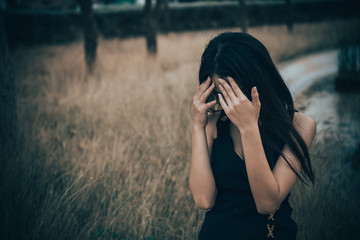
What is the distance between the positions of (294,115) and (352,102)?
13.5 ft

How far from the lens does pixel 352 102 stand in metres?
4.46

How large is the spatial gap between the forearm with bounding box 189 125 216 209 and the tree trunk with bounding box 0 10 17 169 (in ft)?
6.24

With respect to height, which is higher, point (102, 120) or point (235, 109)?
point (235, 109)

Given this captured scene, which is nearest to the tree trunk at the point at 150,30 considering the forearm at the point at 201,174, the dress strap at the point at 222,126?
the dress strap at the point at 222,126

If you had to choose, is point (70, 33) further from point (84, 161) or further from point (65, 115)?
point (84, 161)

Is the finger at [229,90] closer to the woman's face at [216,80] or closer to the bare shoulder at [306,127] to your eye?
the woman's face at [216,80]

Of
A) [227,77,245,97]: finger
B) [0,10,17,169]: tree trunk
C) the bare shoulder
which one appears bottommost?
[0,10,17,169]: tree trunk

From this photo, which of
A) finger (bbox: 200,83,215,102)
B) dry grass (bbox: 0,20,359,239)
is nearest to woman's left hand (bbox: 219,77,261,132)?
finger (bbox: 200,83,215,102)

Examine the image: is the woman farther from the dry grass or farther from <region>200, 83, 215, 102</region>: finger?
the dry grass

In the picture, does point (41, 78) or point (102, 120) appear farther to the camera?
point (41, 78)

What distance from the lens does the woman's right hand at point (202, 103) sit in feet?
3.87

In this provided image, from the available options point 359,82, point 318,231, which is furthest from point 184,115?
point 359,82

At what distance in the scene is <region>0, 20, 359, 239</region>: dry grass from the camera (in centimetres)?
179

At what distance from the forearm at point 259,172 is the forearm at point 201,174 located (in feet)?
0.75
